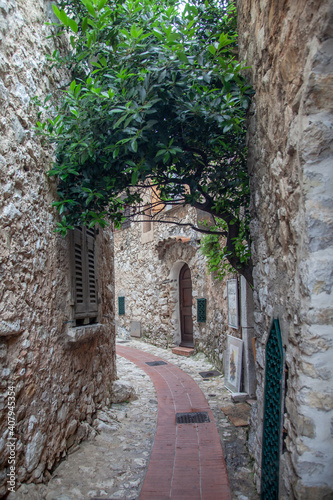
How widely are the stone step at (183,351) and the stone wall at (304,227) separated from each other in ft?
20.0

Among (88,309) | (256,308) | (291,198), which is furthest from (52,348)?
(291,198)

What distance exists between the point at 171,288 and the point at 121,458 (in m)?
6.01

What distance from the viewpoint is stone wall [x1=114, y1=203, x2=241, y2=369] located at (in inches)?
271

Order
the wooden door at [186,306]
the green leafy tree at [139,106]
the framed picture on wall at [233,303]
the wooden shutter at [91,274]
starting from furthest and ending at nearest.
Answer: the wooden door at [186,306] < the framed picture on wall at [233,303] < the wooden shutter at [91,274] < the green leafy tree at [139,106]

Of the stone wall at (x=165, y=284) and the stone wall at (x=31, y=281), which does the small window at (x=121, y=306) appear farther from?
the stone wall at (x=31, y=281)

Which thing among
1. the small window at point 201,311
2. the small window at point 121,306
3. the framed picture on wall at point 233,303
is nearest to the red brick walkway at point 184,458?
the framed picture on wall at point 233,303

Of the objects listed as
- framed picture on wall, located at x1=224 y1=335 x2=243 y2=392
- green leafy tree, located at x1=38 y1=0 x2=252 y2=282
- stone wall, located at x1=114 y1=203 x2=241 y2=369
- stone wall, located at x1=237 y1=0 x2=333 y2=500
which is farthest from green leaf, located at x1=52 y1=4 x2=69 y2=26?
stone wall, located at x1=114 y1=203 x2=241 y2=369

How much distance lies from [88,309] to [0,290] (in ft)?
5.27

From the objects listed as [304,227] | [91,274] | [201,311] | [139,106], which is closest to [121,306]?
[201,311]

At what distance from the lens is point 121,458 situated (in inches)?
127

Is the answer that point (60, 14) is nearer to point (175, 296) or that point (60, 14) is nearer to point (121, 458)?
point (121, 458)

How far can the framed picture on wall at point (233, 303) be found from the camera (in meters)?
5.12

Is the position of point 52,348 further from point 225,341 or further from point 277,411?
point 225,341

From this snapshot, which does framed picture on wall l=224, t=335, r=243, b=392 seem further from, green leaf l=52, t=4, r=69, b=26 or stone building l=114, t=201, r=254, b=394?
green leaf l=52, t=4, r=69, b=26
